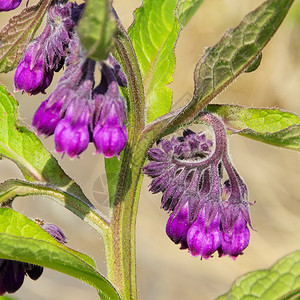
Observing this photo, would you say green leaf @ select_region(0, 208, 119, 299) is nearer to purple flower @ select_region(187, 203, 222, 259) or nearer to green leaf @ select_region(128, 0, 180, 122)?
purple flower @ select_region(187, 203, 222, 259)

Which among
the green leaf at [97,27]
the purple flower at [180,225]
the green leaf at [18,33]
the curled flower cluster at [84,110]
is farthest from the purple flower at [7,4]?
the purple flower at [180,225]

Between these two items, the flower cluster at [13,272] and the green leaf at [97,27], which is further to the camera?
the flower cluster at [13,272]

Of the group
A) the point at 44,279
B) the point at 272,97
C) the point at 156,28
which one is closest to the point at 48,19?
the point at 156,28

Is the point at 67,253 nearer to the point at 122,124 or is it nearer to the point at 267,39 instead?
the point at 122,124

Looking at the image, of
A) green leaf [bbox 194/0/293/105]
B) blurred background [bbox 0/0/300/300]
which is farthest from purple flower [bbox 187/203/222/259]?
blurred background [bbox 0/0/300/300]

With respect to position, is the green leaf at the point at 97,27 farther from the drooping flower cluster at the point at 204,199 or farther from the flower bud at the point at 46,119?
the drooping flower cluster at the point at 204,199
